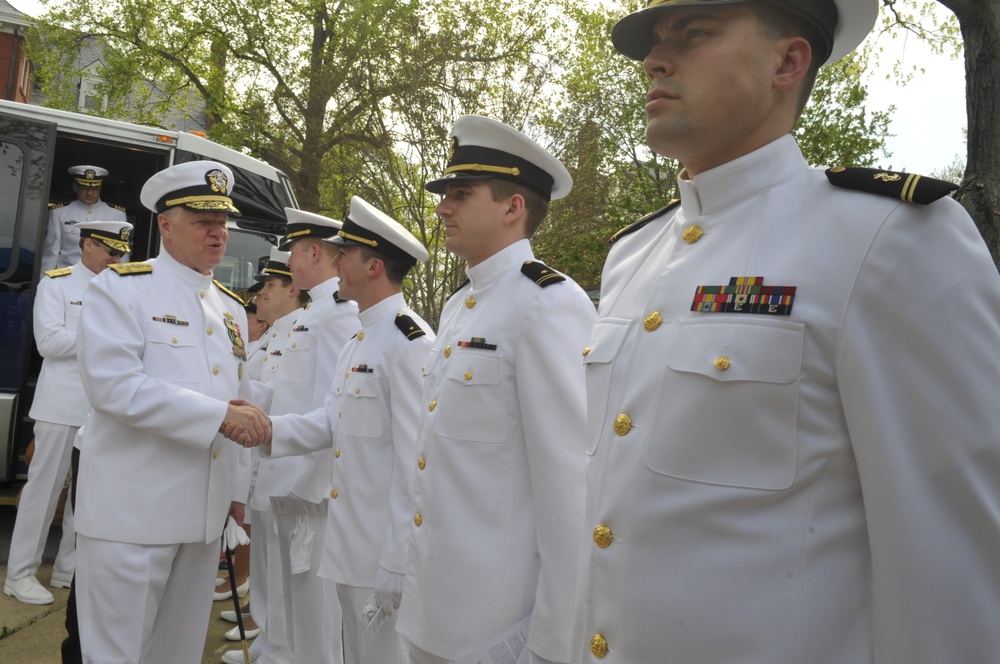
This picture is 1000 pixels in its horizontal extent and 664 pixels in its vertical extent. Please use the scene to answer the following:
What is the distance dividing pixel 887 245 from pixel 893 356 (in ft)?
0.60

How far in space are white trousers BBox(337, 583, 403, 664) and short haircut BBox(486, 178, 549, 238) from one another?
1.53 m

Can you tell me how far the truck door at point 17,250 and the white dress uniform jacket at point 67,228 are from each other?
607 millimetres

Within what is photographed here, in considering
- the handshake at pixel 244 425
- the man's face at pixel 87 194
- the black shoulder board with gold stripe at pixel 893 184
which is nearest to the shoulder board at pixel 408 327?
the handshake at pixel 244 425

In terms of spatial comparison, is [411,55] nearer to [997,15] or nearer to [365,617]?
[997,15]

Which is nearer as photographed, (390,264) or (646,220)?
(646,220)

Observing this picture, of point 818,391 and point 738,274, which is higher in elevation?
point 738,274

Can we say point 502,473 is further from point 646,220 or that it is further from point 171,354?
point 171,354

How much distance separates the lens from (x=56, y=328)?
6.05m

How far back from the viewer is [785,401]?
143 centimetres

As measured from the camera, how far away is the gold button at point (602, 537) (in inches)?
64.1

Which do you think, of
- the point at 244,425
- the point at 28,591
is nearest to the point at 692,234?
the point at 244,425

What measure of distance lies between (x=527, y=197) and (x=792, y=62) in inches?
58.5

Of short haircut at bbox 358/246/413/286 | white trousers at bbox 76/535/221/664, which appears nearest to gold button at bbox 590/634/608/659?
white trousers at bbox 76/535/221/664

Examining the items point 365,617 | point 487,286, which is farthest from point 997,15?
point 365,617
